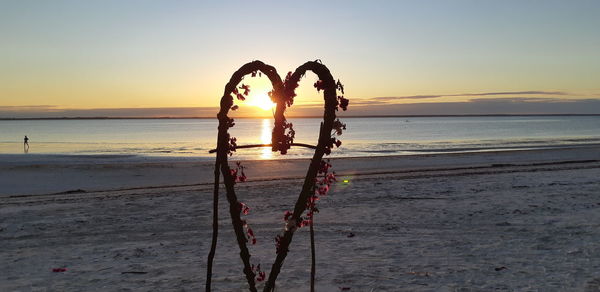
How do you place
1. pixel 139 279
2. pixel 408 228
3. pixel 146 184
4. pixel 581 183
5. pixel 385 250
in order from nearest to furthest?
1. pixel 139 279
2. pixel 385 250
3. pixel 408 228
4. pixel 581 183
5. pixel 146 184

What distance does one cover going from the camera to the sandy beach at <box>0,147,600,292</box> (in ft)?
25.9

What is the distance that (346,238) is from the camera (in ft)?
35.1

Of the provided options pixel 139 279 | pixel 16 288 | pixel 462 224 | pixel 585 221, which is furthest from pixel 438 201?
pixel 16 288

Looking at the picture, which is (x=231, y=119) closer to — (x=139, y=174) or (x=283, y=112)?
(x=283, y=112)

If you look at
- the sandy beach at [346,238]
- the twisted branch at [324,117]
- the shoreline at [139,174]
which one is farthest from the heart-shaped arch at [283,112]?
the shoreline at [139,174]

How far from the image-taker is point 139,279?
808 centimetres

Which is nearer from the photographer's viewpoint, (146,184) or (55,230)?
(55,230)

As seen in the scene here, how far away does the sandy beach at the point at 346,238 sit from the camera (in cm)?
789

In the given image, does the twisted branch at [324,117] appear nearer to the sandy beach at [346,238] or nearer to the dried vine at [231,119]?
the dried vine at [231,119]

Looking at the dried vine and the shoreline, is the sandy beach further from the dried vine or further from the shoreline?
the shoreline

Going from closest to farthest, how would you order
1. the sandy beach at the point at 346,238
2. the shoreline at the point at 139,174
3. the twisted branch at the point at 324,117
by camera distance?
1. the twisted branch at the point at 324,117
2. the sandy beach at the point at 346,238
3. the shoreline at the point at 139,174

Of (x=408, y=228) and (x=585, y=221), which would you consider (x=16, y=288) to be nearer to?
(x=408, y=228)

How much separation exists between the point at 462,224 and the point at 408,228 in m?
1.35

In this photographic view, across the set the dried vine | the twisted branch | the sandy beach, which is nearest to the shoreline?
the sandy beach
